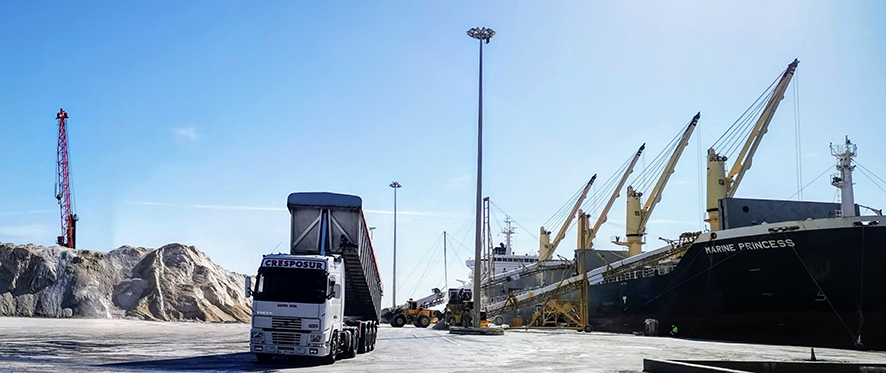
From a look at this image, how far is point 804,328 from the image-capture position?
104ft

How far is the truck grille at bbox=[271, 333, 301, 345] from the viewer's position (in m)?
17.4

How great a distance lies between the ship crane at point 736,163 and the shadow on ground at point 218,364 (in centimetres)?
3208

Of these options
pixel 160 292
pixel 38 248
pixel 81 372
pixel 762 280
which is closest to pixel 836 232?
pixel 762 280

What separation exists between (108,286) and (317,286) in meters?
60.8

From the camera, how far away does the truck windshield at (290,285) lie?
17594mm

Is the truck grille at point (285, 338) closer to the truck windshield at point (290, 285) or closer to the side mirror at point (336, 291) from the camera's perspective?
the truck windshield at point (290, 285)

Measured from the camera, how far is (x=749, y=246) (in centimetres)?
3409

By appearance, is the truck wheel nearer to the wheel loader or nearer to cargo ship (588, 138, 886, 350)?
the wheel loader

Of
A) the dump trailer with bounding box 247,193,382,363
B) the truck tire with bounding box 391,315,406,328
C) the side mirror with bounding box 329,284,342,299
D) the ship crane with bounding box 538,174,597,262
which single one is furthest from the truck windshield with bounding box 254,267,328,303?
the ship crane with bounding box 538,174,597,262

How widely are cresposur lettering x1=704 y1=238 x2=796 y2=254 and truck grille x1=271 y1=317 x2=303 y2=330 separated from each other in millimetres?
24690

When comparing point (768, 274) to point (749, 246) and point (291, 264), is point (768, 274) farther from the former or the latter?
point (291, 264)

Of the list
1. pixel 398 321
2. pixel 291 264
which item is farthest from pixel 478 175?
pixel 398 321


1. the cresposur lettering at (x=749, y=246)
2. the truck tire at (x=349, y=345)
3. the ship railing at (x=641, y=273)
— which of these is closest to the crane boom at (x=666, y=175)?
the ship railing at (x=641, y=273)

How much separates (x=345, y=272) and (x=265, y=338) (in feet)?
14.8
